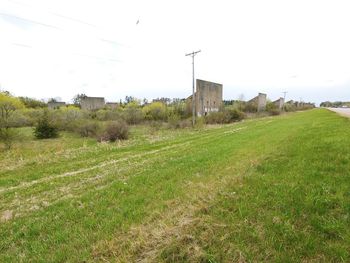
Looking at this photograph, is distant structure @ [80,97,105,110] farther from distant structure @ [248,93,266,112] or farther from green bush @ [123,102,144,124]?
distant structure @ [248,93,266,112]

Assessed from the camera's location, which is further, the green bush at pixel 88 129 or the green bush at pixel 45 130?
the green bush at pixel 88 129

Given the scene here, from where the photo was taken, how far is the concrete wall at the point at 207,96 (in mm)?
49344

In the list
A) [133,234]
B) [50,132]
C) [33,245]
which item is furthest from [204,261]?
[50,132]

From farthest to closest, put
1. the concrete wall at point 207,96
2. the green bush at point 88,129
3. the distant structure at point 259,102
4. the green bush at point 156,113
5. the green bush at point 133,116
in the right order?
the distant structure at point 259,102 < the concrete wall at point 207,96 < the green bush at point 156,113 < the green bush at point 133,116 < the green bush at point 88,129

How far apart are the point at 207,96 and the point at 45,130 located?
3440cm

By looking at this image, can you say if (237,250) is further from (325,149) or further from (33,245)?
(325,149)

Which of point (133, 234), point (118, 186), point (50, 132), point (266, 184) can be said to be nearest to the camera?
point (133, 234)

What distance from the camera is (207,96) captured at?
5294cm

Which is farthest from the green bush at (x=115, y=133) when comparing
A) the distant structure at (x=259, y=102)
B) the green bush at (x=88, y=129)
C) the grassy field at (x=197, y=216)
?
the distant structure at (x=259, y=102)

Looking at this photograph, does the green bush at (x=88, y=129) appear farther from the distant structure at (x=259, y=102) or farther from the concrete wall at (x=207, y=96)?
the distant structure at (x=259, y=102)

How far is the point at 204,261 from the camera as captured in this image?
3.04 m

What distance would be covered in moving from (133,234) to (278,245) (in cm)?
→ 221

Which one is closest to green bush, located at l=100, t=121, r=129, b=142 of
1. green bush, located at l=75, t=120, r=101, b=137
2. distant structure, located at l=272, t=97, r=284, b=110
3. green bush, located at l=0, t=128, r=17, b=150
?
green bush, located at l=75, t=120, r=101, b=137

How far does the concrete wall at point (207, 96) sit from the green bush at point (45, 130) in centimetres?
2654
